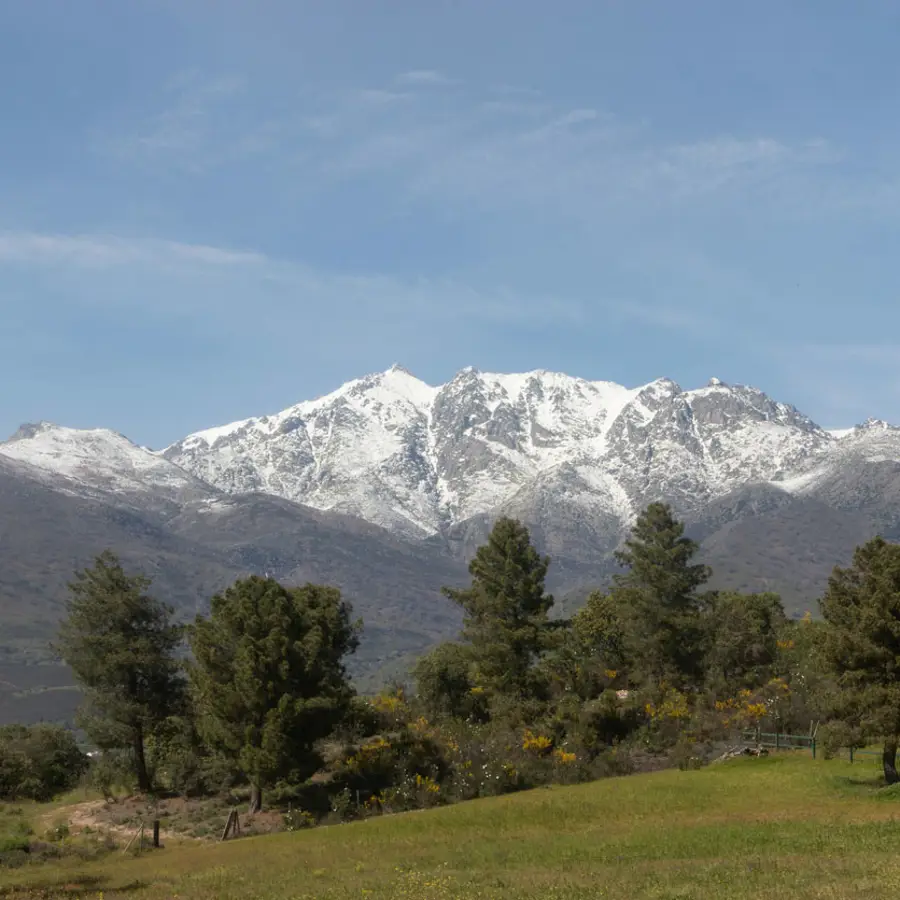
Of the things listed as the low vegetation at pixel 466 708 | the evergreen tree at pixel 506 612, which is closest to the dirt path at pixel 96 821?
the low vegetation at pixel 466 708

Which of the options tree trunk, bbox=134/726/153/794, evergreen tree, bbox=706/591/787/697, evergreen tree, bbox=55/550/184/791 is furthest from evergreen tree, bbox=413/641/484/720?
tree trunk, bbox=134/726/153/794

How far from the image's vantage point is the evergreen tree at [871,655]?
41594mm

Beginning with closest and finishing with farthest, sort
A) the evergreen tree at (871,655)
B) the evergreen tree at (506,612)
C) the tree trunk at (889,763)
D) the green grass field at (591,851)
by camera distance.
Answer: the green grass field at (591,851) → the evergreen tree at (871,655) → the tree trunk at (889,763) → the evergreen tree at (506,612)

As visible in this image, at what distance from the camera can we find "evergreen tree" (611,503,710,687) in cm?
6869

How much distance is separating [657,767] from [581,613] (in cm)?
3091

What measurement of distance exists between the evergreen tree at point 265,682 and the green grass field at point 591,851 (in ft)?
19.8

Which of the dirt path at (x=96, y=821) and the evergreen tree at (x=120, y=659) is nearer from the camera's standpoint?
the dirt path at (x=96, y=821)

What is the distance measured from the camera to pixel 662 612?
68625 millimetres

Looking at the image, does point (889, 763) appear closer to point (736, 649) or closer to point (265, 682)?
point (736, 649)

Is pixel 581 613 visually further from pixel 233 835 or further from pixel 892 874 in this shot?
pixel 892 874

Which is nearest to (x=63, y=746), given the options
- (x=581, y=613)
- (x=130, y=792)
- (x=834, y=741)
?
(x=130, y=792)

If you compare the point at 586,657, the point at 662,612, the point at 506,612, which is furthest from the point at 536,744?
the point at 586,657

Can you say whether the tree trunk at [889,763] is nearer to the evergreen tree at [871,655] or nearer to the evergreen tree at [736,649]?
the evergreen tree at [871,655]

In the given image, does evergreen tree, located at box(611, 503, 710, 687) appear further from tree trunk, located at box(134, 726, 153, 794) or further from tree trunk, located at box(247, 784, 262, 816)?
tree trunk, located at box(134, 726, 153, 794)
